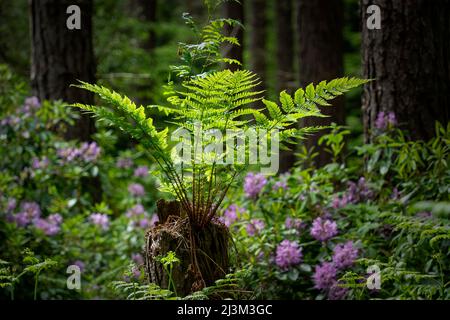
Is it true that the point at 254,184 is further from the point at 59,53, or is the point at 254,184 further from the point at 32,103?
the point at 59,53

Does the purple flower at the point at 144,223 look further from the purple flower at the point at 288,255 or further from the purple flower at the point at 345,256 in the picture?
the purple flower at the point at 345,256

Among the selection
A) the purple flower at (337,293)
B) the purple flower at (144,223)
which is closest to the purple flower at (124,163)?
the purple flower at (144,223)

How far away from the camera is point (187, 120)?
3.02 metres

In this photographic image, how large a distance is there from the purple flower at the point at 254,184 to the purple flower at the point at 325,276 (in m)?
0.90

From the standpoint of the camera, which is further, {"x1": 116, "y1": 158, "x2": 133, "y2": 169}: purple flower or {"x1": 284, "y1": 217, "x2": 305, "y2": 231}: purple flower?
{"x1": 116, "y1": 158, "x2": 133, "y2": 169}: purple flower

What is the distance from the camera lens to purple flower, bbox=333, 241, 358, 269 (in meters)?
3.75

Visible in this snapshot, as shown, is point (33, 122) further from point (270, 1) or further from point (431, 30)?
point (270, 1)

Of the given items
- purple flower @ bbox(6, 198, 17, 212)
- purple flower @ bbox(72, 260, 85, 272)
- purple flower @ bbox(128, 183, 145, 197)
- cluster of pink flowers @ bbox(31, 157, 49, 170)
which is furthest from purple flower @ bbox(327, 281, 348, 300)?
purple flower @ bbox(128, 183, 145, 197)

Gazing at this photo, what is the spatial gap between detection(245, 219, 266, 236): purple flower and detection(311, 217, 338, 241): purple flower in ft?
1.43

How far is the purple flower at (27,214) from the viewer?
4777 millimetres

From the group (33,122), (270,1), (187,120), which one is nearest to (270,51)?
(270,1)

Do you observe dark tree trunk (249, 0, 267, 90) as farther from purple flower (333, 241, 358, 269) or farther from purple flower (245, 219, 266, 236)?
purple flower (333, 241, 358, 269)

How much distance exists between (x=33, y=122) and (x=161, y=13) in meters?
14.8

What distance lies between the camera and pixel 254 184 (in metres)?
4.50
